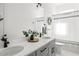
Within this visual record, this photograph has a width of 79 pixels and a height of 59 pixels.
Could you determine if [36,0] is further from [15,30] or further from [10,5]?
[15,30]

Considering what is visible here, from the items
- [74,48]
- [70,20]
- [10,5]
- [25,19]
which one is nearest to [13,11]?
[10,5]

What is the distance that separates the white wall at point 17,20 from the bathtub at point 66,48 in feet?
4.42

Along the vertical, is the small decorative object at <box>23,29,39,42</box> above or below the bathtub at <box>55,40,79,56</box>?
above

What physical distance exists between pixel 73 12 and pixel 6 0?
1869mm

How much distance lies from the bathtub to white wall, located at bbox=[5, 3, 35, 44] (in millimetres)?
1346

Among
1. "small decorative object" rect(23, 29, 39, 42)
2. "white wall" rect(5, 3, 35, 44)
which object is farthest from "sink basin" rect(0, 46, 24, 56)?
"small decorative object" rect(23, 29, 39, 42)

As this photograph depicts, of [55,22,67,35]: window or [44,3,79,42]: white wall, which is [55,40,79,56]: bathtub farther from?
[55,22,67,35]: window

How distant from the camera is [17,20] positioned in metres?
1.35

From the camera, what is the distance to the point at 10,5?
1.26 metres

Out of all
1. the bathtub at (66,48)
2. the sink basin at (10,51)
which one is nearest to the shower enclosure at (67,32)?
the bathtub at (66,48)

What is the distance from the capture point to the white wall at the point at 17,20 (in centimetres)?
123

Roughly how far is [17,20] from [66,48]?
186cm

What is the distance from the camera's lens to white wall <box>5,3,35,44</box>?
123cm

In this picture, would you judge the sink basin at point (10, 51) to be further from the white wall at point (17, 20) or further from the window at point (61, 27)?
the window at point (61, 27)
